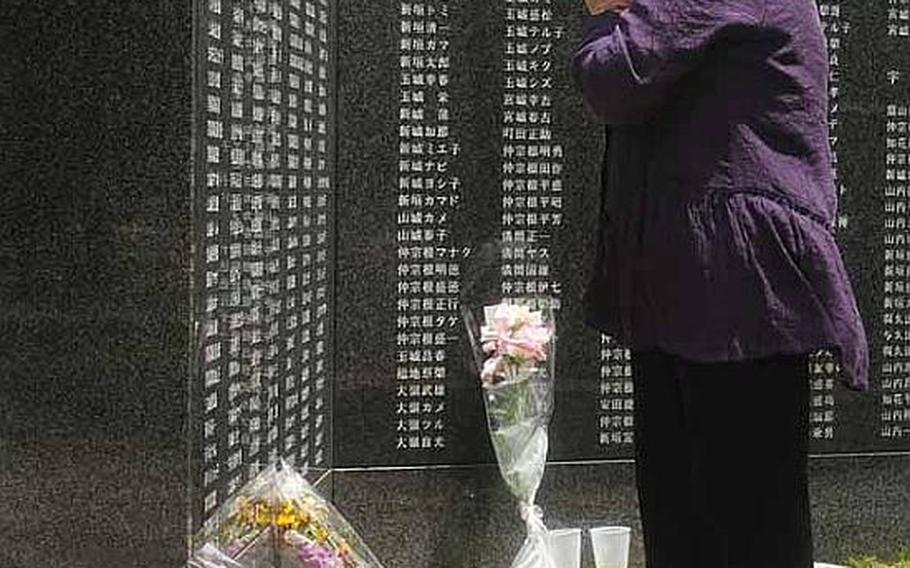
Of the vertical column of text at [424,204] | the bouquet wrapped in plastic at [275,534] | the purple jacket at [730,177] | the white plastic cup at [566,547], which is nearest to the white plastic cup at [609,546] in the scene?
the white plastic cup at [566,547]

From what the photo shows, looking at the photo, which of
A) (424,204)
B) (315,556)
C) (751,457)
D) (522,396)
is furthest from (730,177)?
(424,204)

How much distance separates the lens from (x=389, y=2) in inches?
166

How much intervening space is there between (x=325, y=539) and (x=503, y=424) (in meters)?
1.16

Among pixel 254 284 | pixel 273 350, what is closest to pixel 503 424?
pixel 273 350

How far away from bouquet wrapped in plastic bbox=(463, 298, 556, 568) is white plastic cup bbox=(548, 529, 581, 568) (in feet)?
0.60

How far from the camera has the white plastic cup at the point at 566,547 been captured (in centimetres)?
430

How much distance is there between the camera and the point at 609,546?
14.2 feet

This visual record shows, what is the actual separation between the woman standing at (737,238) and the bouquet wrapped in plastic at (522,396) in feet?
3.44

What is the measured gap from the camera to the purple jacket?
2.77 m

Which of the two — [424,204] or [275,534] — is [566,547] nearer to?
[424,204]

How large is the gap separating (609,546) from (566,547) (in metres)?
0.12

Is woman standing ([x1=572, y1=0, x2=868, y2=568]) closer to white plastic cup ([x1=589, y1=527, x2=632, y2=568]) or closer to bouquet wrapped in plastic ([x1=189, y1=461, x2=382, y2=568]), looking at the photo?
bouquet wrapped in plastic ([x1=189, y1=461, x2=382, y2=568])

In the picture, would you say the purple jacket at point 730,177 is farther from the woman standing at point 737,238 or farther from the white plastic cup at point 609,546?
the white plastic cup at point 609,546

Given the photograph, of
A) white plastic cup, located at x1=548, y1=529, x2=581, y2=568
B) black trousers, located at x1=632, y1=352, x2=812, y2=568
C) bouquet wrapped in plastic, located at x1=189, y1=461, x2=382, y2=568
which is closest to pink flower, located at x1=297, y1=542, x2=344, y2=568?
bouquet wrapped in plastic, located at x1=189, y1=461, x2=382, y2=568
